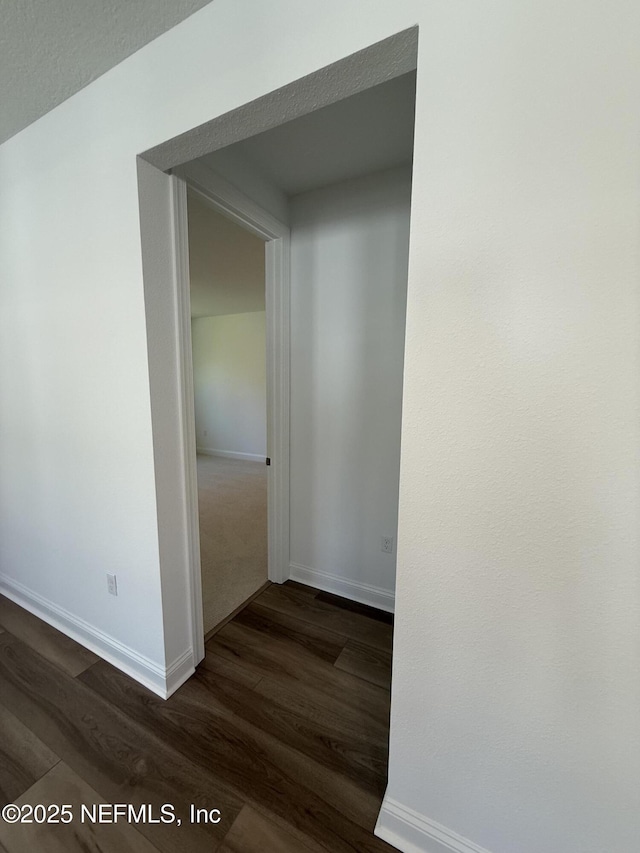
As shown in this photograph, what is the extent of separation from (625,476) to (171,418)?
1.43m

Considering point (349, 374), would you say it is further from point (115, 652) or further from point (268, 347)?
point (115, 652)

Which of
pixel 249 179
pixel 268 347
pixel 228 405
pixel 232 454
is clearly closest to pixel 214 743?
pixel 268 347

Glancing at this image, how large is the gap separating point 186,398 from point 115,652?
50.3 inches

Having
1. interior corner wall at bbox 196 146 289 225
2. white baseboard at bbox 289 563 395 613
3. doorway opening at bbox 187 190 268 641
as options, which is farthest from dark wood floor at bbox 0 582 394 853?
interior corner wall at bbox 196 146 289 225

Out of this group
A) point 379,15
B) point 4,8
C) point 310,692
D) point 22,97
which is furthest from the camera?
point 310,692

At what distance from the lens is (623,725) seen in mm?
708

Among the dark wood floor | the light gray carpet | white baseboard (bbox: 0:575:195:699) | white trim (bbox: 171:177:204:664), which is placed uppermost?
white trim (bbox: 171:177:204:664)

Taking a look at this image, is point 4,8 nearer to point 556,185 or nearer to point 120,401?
point 120,401

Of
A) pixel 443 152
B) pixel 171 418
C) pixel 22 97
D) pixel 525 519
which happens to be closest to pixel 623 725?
pixel 525 519

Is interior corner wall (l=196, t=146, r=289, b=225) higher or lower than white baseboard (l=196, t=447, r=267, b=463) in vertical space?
higher

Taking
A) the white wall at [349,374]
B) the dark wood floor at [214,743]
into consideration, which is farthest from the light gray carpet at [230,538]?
the white wall at [349,374]

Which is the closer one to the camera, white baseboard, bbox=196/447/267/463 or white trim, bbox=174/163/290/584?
white trim, bbox=174/163/290/584

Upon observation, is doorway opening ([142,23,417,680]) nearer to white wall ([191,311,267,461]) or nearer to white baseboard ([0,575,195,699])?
white baseboard ([0,575,195,699])

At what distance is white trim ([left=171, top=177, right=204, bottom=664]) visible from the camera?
135 cm
